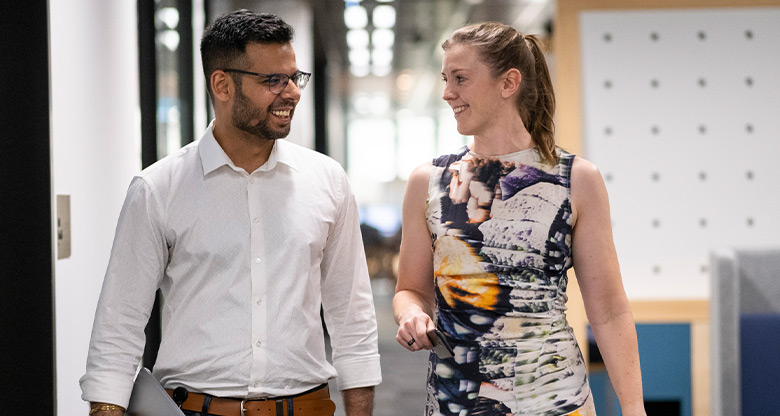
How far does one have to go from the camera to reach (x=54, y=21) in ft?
7.32

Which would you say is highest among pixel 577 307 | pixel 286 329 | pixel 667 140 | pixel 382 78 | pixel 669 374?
pixel 382 78

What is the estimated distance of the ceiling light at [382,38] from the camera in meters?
10.2

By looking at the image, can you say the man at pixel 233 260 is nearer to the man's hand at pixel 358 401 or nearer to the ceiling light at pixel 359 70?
the man's hand at pixel 358 401

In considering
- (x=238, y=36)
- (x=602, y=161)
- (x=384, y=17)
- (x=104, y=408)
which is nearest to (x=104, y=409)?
(x=104, y=408)

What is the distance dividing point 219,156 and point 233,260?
0.23 m

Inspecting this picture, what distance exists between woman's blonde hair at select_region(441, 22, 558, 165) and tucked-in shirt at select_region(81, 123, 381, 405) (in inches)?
19.3

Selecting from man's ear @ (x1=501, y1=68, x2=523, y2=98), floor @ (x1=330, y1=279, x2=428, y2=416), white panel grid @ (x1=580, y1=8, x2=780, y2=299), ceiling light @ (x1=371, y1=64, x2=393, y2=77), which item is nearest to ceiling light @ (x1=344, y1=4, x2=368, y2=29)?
floor @ (x1=330, y1=279, x2=428, y2=416)

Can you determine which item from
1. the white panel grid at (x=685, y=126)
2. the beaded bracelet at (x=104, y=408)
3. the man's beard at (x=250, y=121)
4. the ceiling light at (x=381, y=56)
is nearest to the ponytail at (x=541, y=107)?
the man's beard at (x=250, y=121)

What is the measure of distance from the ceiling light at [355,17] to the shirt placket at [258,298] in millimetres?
6939

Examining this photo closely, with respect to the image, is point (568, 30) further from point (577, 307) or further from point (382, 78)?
point (382, 78)

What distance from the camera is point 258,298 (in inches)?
68.9

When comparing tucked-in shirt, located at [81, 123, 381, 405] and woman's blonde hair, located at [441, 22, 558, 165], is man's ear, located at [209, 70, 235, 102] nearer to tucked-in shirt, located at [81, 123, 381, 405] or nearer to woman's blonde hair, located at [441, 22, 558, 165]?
tucked-in shirt, located at [81, 123, 381, 405]

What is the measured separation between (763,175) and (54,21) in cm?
341

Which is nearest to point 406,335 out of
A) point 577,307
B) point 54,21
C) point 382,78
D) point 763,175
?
point 54,21
